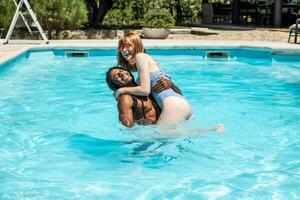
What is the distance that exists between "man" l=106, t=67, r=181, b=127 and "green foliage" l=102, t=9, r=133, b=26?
711 inches

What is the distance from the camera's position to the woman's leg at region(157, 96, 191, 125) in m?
4.82

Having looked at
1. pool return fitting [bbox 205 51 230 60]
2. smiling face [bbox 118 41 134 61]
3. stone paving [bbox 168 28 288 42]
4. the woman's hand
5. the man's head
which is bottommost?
pool return fitting [bbox 205 51 230 60]

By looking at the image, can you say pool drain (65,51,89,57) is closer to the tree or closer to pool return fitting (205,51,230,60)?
pool return fitting (205,51,230,60)

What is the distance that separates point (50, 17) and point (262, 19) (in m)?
→ 10.3

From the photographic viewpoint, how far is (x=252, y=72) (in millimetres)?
11805

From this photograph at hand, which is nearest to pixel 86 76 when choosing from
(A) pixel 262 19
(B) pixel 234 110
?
(B) pixel 234 110

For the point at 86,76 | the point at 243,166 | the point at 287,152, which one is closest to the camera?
the point at 243,166

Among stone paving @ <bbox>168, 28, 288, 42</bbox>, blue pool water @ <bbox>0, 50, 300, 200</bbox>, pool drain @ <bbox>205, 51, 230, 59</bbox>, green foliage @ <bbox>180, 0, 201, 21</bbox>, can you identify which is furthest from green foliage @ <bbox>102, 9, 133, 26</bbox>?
blue pool water @ <bbox>0, 50, 300, 200</bbox>

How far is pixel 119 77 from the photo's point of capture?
15.8 feet

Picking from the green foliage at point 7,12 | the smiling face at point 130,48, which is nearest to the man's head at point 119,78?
the smiling face at point 130,48

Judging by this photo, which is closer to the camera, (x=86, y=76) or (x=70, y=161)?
(x=70, y=161)

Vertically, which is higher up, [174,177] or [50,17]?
[50,17]

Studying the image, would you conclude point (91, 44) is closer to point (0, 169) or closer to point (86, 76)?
point (86, 76)

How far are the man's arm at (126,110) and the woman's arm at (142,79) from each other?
55mm
